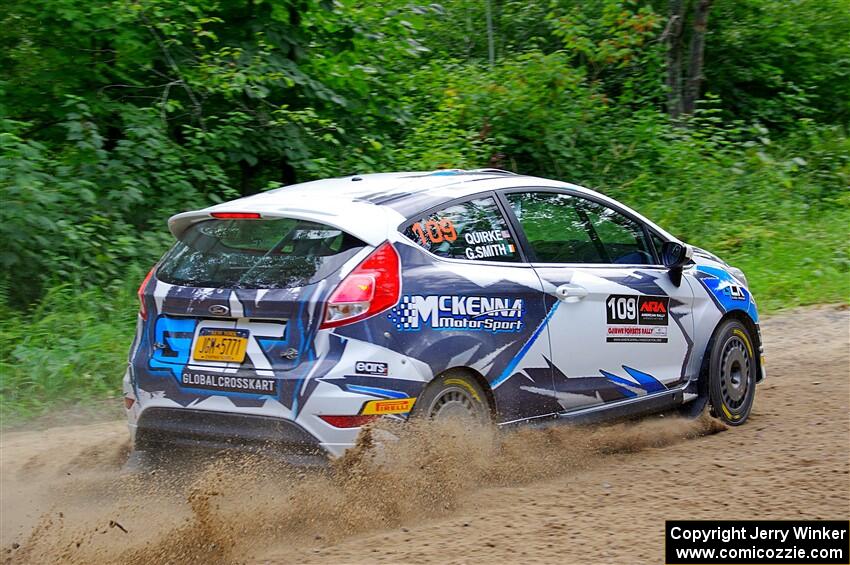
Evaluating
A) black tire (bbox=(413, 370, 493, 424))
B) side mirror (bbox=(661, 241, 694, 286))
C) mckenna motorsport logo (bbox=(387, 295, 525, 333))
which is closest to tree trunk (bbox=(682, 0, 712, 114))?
side mirror (bbox=(661, 241, 694, 286))

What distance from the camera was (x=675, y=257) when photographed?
649 cm

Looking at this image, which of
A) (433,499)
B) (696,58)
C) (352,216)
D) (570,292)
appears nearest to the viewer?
(433,499)

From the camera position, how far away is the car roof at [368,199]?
4.98 meters

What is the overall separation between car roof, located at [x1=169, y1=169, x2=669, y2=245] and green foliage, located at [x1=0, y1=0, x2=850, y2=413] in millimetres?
2891

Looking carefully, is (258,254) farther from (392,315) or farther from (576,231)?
(576,231)

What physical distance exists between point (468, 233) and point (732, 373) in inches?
95.3

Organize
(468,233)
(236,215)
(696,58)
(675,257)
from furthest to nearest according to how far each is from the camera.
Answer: (696,58), (675,257), (468,233), (236,215)

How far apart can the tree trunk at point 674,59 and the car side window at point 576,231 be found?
30.2ft

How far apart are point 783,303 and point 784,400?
3.73m

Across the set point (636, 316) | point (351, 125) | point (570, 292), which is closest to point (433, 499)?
point (570, 292)

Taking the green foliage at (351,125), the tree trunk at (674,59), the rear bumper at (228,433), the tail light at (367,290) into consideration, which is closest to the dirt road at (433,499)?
the rear bumper at (228,433)

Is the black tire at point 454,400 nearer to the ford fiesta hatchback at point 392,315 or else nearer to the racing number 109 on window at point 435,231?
the ford fiesta hatchback at point 392,315

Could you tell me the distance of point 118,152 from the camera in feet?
32.4

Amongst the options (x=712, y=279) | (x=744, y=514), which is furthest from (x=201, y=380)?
(x=712, y=279)
